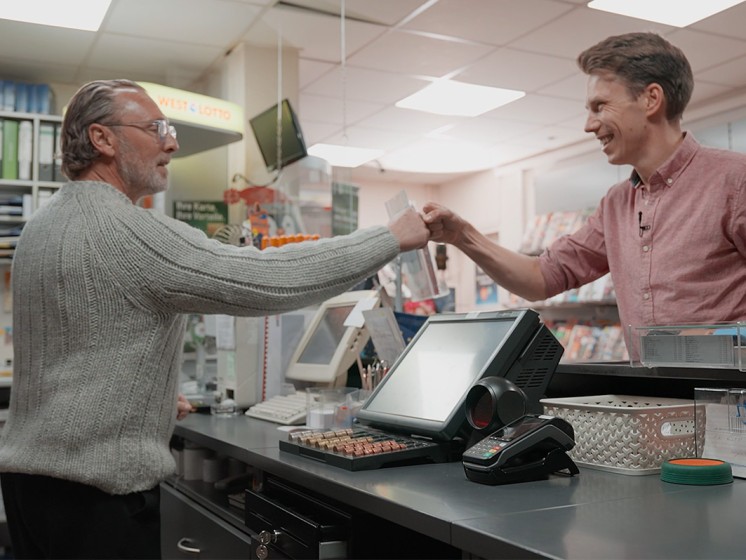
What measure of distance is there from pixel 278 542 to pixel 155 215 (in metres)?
0.65

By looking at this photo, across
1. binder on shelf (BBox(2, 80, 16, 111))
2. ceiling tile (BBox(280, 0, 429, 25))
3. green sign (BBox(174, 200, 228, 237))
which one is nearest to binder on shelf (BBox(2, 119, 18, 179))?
binder on shelf (BBox(2, 80, 16, 111))

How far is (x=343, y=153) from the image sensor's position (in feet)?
25.2

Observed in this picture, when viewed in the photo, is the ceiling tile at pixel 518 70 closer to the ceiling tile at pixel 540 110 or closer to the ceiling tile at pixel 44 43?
the ceiling tile at pixel 540 110

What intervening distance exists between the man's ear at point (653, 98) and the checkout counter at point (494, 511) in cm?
71

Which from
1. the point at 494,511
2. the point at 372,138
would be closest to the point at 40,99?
the point at 372,138

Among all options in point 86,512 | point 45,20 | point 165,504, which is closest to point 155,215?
point 86,512

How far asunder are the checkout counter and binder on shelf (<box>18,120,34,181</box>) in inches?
122

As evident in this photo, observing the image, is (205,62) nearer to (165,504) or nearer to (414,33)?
(414,33)

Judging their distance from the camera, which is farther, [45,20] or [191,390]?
[45,20]

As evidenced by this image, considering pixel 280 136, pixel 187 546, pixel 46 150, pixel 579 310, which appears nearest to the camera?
pixel 187 546

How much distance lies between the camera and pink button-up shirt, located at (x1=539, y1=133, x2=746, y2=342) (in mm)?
1877

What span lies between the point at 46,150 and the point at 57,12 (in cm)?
81

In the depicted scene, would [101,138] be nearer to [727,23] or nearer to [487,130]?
[727,23]

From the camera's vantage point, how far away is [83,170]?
5.20 ft
